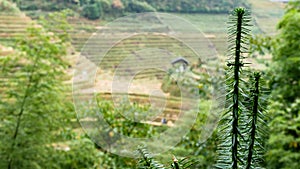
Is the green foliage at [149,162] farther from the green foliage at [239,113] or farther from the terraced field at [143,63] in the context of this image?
the terraced field at [143,63]

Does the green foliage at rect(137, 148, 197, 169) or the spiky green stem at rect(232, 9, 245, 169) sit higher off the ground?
the spiky green stem at rect(232, 9, 245, 169)

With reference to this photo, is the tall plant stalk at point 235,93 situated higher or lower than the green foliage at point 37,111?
higher

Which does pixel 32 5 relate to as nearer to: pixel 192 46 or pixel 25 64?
pixel 25 64

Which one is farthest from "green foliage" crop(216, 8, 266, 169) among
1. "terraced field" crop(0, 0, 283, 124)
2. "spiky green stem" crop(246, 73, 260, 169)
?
"terraced field" crop(0, 0, 283, 124)

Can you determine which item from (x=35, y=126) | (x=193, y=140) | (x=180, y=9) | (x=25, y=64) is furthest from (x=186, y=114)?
(x=180, y=9)

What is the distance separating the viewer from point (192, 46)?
1931mm

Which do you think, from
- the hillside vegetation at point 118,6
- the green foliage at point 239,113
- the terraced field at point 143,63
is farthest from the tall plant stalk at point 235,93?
the hillside vegetation at point 118,6

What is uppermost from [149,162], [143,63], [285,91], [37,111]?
[149,162]

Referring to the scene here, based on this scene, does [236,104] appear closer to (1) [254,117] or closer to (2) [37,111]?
(1) [254,117]

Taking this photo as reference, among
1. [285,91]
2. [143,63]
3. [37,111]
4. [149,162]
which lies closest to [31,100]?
[37,111]

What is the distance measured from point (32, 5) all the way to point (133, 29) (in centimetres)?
367

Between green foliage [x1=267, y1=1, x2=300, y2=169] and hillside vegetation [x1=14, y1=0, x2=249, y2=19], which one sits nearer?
green foliage [x1=267, y1=1, x2=300, y2=169]

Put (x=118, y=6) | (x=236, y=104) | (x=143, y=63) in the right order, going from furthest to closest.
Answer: (x=118, y=6)
(x=143, y=63)
(x=236, y=104)

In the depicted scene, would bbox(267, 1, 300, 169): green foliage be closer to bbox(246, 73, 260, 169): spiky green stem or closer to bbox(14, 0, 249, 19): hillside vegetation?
bbox(14, 0, 249, 19): hillside vegetation
